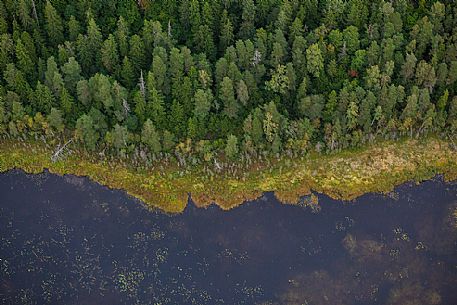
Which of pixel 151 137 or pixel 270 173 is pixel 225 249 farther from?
pixel 151 137

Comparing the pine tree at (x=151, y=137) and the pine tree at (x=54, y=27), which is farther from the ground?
the pine tree at (x=54, y=27)

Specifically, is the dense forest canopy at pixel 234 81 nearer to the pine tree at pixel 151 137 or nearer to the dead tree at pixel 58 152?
the pine tree at pixel 151 137

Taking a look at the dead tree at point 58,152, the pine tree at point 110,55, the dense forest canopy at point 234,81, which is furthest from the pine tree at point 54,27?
the dead tree at point 58,152

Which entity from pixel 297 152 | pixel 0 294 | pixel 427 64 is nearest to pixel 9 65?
pixel 0 294

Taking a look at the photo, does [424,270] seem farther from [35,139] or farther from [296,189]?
[35,139]

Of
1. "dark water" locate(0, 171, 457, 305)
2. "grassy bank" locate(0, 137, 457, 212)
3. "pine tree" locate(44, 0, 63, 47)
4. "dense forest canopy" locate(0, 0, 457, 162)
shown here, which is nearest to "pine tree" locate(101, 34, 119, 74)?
"dense forest canopy" locate(0, 0, 457, 162)

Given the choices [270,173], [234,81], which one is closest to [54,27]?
[234,81]
